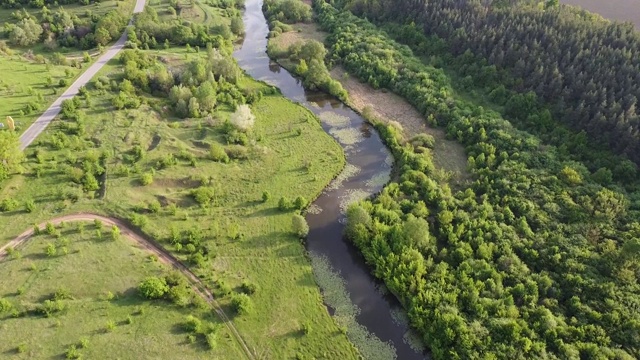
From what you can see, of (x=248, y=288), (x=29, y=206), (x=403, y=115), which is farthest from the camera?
(x=403, y=115)

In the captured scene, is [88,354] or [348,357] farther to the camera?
[348,357]

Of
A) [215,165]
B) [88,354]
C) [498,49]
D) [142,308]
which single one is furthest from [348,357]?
[498,49]

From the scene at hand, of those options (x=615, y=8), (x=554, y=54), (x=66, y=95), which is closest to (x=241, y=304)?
(x=66, y=95)

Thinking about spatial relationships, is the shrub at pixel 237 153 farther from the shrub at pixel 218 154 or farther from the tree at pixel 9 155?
the tree at pixel 9 155

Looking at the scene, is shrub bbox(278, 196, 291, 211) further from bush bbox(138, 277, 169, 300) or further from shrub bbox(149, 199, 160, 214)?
bush bbox(138, 277, 169, 300)

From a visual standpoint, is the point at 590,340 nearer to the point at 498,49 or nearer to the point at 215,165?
the point at 215,165

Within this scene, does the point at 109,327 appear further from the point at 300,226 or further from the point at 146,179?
Result: the point at 300,226
